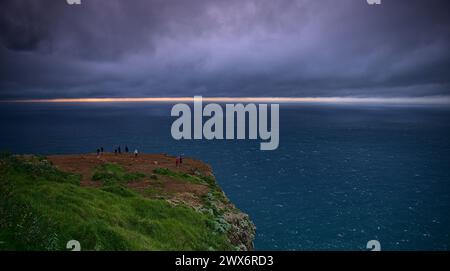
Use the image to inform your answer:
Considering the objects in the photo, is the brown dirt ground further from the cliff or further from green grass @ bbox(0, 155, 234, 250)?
green grass @ bbox(0, 155, 234, 250)

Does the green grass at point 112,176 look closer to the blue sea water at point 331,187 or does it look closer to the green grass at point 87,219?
the green grass at point 87,219

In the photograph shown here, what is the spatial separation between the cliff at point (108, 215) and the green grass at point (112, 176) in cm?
11

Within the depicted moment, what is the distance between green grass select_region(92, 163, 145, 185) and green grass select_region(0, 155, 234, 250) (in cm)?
713

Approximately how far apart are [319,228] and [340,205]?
44.3 feet

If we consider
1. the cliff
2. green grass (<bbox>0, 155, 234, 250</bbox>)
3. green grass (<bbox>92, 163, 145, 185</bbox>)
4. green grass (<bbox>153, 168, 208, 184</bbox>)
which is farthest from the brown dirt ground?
green grass (<bbox>0, 155, 234, 250</bbox>)

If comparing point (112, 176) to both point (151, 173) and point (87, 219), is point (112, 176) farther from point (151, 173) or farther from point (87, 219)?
point (87, 219)

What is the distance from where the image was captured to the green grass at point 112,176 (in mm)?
29786

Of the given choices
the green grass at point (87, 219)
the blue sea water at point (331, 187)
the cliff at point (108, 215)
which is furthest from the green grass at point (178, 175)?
the blue sea water at point (331, 187)

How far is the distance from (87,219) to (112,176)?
18.1 meters

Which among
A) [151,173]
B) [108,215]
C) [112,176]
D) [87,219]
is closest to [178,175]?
[151,173]

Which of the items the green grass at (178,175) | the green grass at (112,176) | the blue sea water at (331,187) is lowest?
the blue sea water at (331,187)

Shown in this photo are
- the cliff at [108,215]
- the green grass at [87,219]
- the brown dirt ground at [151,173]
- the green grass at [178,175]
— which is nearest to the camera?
the green grass at [87,219]

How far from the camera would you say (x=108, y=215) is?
16188 millimetres
